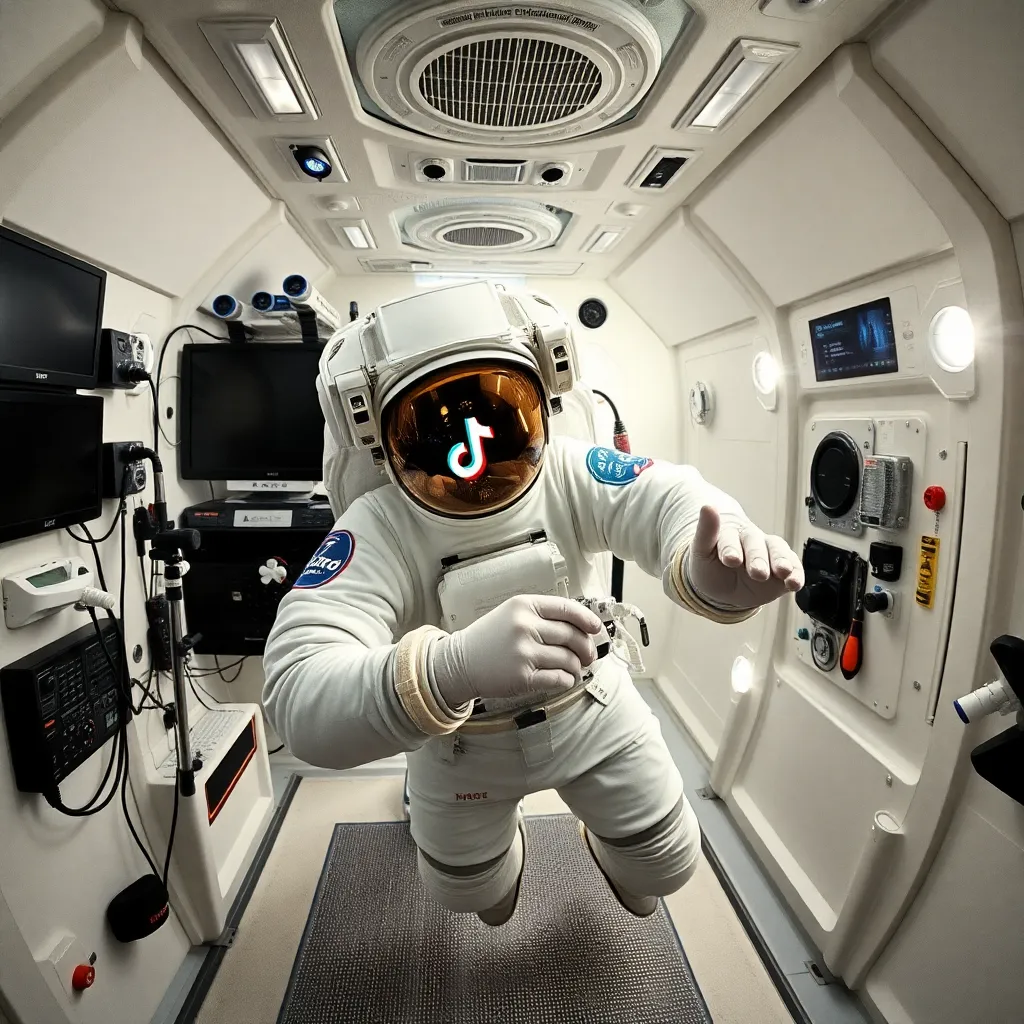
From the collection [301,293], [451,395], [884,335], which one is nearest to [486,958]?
[451,395]

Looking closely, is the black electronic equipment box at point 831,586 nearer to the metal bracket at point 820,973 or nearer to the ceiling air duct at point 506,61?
the metal bracket at point 820,973

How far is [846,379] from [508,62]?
1329mm

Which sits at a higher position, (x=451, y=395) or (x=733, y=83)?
(x=733, y=83)

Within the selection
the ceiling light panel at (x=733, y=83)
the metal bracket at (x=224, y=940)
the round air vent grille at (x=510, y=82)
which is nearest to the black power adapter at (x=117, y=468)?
the round air vent grille at (x=510, y=82)

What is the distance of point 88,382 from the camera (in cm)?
144

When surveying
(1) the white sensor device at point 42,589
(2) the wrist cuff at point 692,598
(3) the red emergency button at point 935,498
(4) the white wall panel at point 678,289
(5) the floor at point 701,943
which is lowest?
(5) the floor at point 701,943

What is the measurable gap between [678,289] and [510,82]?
1.44 meters

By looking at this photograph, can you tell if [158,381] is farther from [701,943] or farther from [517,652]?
[701,943]

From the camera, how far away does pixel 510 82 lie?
1.28 meters

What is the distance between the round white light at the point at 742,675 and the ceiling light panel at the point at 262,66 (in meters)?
2.42

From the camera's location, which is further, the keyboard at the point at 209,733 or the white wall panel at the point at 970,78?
the keyboard at the point at 209,733

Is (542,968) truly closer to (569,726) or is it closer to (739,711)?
(569,726)

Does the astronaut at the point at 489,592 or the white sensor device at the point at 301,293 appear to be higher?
the white sensor device at the point at 301,293

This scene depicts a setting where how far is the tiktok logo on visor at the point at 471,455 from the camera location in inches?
39.9
